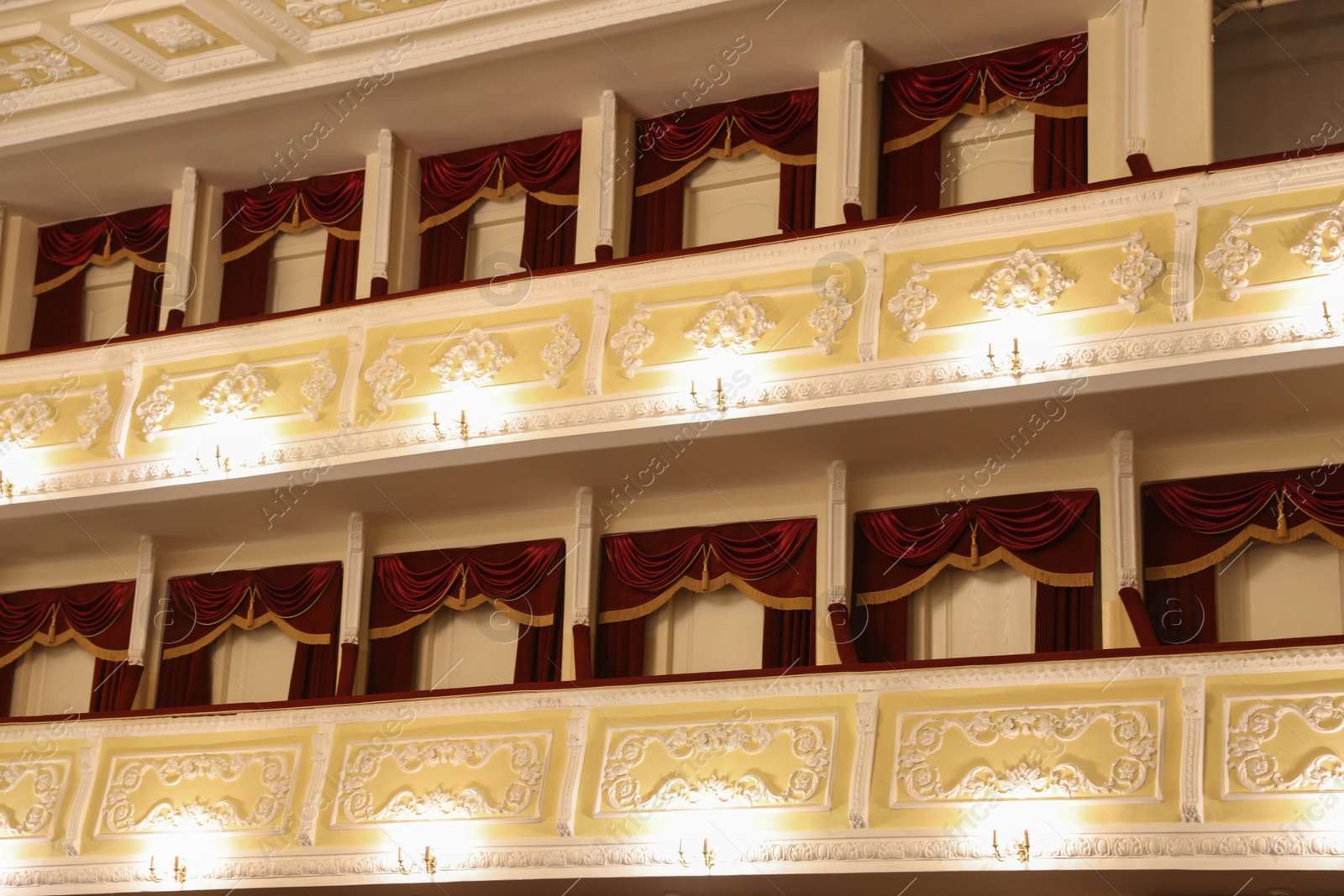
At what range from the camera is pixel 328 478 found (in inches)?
456

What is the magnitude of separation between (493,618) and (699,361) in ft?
9.04

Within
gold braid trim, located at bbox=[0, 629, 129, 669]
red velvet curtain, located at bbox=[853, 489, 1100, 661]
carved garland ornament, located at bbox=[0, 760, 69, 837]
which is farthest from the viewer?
gold braid trim, located at bbox=[0, 629, 129, 669]

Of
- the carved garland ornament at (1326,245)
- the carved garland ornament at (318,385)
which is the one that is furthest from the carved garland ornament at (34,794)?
the carved garland ornament at (1326,245)

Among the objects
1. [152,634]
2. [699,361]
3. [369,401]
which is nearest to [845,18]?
[699,361]

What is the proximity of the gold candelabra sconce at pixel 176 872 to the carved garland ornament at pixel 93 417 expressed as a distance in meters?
3.42

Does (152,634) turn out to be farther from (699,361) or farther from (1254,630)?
(1254,630)

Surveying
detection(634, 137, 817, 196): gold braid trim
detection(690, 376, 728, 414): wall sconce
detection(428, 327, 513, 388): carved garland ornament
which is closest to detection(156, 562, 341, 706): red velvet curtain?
detection(428, 327, 513, 388): carved garland ornament

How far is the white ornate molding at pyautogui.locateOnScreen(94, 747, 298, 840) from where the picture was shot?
10.8m

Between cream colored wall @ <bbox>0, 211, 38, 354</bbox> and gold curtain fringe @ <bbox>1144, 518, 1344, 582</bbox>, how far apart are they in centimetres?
984

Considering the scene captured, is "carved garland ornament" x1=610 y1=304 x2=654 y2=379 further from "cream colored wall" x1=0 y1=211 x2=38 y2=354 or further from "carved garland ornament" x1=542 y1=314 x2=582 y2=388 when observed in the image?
"cream colored wall" x1=0 y1=211 x2=38 y2=354

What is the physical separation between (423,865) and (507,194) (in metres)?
5.38

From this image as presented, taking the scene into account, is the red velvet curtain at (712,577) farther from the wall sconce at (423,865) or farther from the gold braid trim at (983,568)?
the wall sconce at (423,865)

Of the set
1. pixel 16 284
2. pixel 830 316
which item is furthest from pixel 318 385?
pixel 16 284

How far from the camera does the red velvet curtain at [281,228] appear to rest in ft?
42.9
